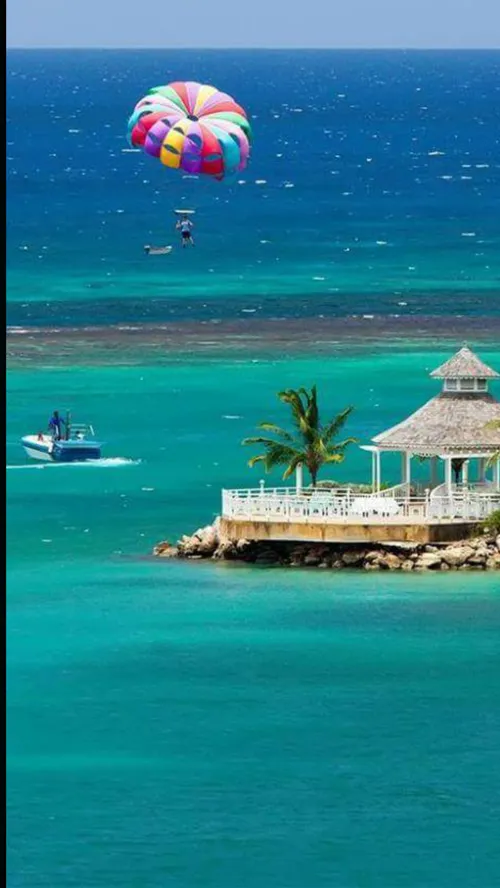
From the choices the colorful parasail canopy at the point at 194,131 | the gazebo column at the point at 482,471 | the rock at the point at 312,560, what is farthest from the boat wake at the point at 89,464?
the rock at the point at 312,560

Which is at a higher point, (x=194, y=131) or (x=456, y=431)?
(x=194, y=131)

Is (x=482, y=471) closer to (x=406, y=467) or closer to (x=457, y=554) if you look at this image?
(x=406, y=467)

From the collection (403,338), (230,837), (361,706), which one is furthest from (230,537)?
(403,338)

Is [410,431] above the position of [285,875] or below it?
above

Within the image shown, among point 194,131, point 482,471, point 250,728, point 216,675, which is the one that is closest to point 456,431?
point 482,471

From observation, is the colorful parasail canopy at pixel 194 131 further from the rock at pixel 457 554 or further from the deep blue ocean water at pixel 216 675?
the rock at pixel 457 554

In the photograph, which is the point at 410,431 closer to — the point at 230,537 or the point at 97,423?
the point at 230,537
